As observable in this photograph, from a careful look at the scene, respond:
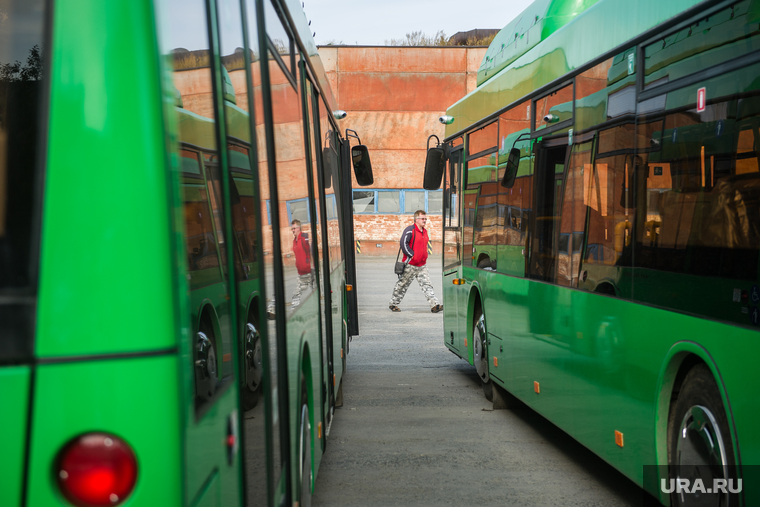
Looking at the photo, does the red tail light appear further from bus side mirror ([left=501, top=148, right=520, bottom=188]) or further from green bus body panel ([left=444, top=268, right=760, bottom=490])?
bus side mirror ([left=501, top=148, right=520, bottom=188])

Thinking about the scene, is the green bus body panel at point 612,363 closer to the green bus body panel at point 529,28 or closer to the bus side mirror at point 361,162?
the green bus body panel at point 529,28

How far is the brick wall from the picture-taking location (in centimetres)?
3372

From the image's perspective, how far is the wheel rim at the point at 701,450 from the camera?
3.21 m

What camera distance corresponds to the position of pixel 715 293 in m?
3.23

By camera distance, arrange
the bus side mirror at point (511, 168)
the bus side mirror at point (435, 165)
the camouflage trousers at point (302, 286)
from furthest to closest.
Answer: the bus side mirror at point (435, 165), the bus side mirror at point (511, 168), the camouflage trousers at point (302, 286)

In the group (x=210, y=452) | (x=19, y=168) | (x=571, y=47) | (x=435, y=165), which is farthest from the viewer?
(x=435, y=165)

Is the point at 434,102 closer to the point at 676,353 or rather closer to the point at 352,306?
the point at 352,306

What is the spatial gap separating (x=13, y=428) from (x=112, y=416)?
0.19 metres

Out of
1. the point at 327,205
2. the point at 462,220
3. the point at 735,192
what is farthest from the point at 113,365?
the point at 462,220

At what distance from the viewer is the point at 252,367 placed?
229 centimetres

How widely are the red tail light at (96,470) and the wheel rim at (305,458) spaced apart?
2.13m

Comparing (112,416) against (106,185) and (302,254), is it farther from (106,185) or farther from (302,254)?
(302,254)

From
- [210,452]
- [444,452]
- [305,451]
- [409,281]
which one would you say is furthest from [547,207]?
[409,281]

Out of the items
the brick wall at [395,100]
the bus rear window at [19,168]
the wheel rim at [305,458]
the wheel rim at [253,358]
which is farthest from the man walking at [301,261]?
the brick wall at [395,100]
